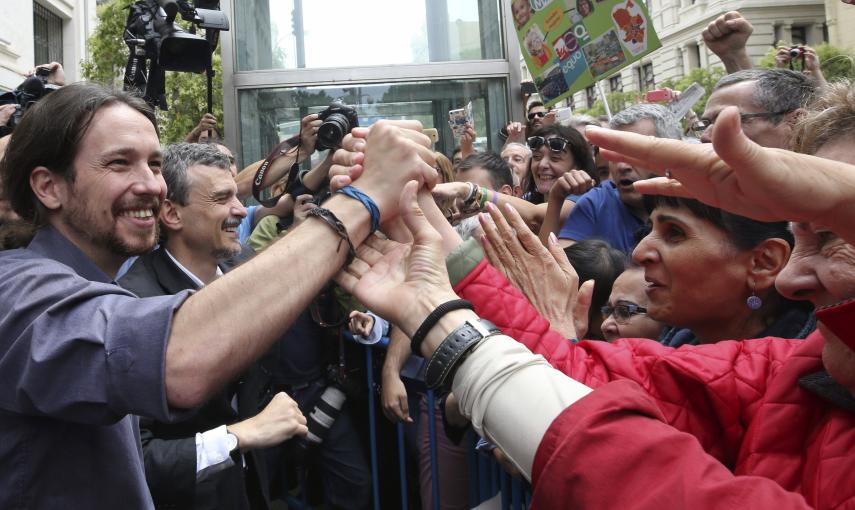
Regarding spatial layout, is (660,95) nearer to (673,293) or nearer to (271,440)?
(673,293)

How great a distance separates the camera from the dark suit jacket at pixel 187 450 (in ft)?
7.73

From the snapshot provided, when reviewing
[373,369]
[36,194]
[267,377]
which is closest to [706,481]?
[36,194]

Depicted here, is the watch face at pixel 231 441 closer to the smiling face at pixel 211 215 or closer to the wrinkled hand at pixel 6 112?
the smiling face at pixel 211 215

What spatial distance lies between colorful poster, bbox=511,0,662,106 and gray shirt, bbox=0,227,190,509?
3902 mm

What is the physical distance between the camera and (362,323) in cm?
357

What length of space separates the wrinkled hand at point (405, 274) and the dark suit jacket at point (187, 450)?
0.74m

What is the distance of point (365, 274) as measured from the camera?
1.64 metres

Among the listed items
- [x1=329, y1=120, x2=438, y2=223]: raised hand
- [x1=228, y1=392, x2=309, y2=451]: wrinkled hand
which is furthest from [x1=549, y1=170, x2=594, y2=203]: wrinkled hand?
[x1=329, y1=120, x2=438, y2=223]: raised hand

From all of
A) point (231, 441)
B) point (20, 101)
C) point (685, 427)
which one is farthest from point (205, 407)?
point (20, 101)

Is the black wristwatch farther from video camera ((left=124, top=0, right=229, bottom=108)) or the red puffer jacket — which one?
video camera ((left=124, top=0, right=229, bottom=108))

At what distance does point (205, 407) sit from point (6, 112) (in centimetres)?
252

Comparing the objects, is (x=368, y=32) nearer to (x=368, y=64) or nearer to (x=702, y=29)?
(x=368, y=64)

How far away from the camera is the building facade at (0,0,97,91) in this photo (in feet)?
51.9

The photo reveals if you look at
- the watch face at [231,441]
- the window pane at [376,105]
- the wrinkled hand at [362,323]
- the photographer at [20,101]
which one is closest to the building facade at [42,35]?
the window pane at [376,105]
